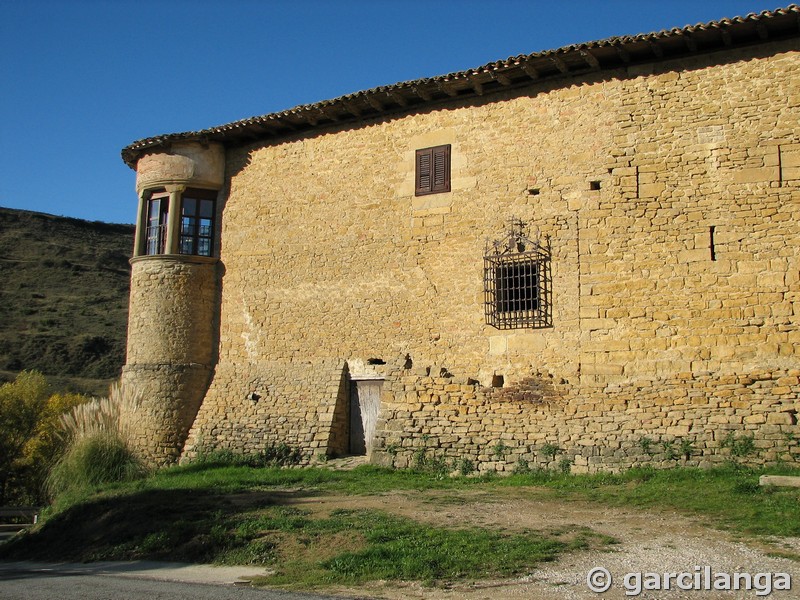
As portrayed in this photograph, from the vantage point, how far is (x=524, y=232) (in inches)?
600

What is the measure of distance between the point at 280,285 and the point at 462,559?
10.8 m

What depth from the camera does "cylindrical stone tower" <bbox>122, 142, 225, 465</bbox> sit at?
705 inches

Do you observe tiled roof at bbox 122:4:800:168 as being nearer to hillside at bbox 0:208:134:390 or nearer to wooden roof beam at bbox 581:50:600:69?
wooden roof beam at bbox 581:50:600:69

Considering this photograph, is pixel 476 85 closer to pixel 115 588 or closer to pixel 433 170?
pixel 433 170

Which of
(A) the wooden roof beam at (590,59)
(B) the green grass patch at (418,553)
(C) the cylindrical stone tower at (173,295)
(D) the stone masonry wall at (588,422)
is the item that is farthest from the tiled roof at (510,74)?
(B) the green grass patch at (418,553)

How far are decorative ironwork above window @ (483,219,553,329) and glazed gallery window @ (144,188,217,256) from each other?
7069 mm

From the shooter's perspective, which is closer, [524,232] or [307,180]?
[524,232]

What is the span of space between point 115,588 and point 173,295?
11.1 metres

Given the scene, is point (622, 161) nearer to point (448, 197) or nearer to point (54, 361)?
point (448, 197)

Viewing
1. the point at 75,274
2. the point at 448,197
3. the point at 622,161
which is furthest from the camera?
the point at 75,274

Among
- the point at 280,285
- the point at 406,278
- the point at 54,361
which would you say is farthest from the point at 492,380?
the point at 54,361

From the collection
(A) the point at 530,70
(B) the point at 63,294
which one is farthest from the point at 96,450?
(B) the point at 63,294

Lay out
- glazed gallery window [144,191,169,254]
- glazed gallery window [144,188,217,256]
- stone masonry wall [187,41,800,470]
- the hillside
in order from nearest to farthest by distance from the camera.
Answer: stone masonry wall [187,41,800,470] → glazed gallery window [144,188,217,256] → glazed gallery window [144,191,169,254] → the hillside

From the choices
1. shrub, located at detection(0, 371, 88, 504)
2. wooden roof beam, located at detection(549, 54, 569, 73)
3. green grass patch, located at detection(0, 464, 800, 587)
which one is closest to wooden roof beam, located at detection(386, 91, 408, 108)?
wooden roof beam, located at detection(549, 54, 569, 73)
